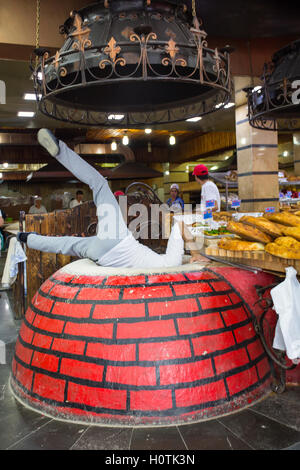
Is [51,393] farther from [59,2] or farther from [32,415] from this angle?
[59,2]

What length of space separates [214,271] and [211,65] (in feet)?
4.08

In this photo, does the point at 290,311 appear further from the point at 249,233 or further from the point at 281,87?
the point at 281,87

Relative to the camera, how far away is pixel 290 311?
1.98 m

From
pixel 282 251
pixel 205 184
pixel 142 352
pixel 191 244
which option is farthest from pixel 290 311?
pixel 205 184

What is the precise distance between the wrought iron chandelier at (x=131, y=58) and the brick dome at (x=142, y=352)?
113cm

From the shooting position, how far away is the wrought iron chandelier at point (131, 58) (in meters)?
2.00

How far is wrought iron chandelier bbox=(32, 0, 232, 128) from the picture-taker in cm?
200

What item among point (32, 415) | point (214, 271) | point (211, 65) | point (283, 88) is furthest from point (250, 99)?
point (32, 415)

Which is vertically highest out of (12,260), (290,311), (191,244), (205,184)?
(205,184)

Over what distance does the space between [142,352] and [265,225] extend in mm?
943

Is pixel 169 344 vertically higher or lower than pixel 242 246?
lower
